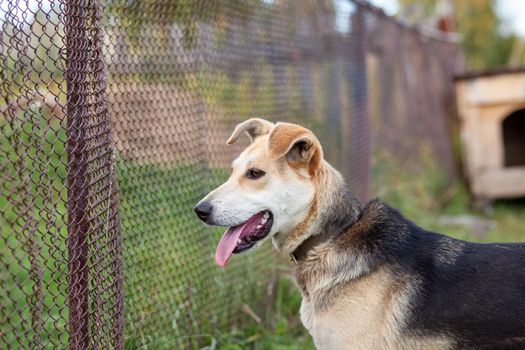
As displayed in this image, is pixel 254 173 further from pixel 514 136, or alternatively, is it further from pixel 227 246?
pixel 514 136

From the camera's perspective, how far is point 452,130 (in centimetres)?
1242

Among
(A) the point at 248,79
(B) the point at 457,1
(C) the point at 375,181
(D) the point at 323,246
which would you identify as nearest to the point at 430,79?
(C) the point at 375,181

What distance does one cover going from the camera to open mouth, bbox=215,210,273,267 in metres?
3.34

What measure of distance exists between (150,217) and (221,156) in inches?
44.0

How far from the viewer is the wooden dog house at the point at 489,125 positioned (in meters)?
9.97

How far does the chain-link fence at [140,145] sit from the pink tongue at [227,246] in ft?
1.63

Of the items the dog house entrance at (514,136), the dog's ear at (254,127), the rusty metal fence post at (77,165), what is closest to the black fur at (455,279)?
the dog's ear at (254,127)

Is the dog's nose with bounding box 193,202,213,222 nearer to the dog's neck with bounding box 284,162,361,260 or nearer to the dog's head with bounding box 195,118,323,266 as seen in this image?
the dog's head with bounding box 195,118,323,266

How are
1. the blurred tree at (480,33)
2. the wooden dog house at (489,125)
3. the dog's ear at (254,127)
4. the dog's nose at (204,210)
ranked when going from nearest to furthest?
1. the dog's nose at (204,210)
2. the dog's ear at (254,127)
3. the wooden dog house at (489,125)
4. the blurred tree at (480,33)

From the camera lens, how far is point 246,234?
338 centimetres

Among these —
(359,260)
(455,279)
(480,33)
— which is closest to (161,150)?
(359,260)

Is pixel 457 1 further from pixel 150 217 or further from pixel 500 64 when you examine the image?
pixel 150 217

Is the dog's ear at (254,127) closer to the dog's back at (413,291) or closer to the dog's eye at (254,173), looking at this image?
the dog's eye at (254,173)

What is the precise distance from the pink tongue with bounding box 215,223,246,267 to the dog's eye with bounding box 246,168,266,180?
28cm
